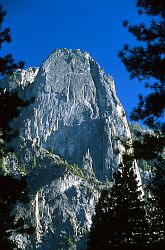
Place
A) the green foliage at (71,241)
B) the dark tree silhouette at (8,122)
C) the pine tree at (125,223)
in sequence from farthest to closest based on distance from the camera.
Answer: the green foliage at (71,241)
the pine tree at (125,223)
the dark tree silhouette at (8,122)

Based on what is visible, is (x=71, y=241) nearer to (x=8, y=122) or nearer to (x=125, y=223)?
(x=125, y=223)

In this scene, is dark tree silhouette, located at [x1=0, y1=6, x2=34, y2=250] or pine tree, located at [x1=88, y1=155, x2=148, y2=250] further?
pine tree, located at [x1=88, y1=155, x2=148, y2=250]

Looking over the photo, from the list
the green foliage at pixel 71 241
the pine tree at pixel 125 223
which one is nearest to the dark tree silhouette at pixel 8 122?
the pine tree at pixel 125 223

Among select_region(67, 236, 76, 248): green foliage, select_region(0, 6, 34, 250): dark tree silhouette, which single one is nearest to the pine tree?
select_region(0, 6, 34, 250): dark tree silhouette

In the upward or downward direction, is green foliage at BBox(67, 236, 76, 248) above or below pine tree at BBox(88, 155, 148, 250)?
above

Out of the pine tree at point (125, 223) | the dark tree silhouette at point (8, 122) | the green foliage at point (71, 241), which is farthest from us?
the green foliage at point (71, 241)

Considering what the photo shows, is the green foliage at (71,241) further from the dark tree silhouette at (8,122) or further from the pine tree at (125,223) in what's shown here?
the dark tree silhouette at (8,122)

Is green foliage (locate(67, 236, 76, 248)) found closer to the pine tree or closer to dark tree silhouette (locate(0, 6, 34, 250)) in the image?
the pine tree

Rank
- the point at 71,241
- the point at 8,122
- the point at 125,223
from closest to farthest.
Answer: the point at 8,122
the point at 125,223
the point at 71,241

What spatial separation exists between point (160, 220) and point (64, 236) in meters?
169

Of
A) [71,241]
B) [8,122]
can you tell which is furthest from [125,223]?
[71,241]

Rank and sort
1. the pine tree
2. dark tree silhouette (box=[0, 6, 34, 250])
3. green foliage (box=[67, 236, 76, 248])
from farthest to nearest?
green foliage (box=[67, 236, 76, 248]) < the pine tree < dark tree silhouette (box=[0, 6, 34, 250])

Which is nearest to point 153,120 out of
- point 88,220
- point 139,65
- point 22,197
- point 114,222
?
point 139,65

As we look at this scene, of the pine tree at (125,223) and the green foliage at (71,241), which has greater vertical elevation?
the green foliage at (71,241)
